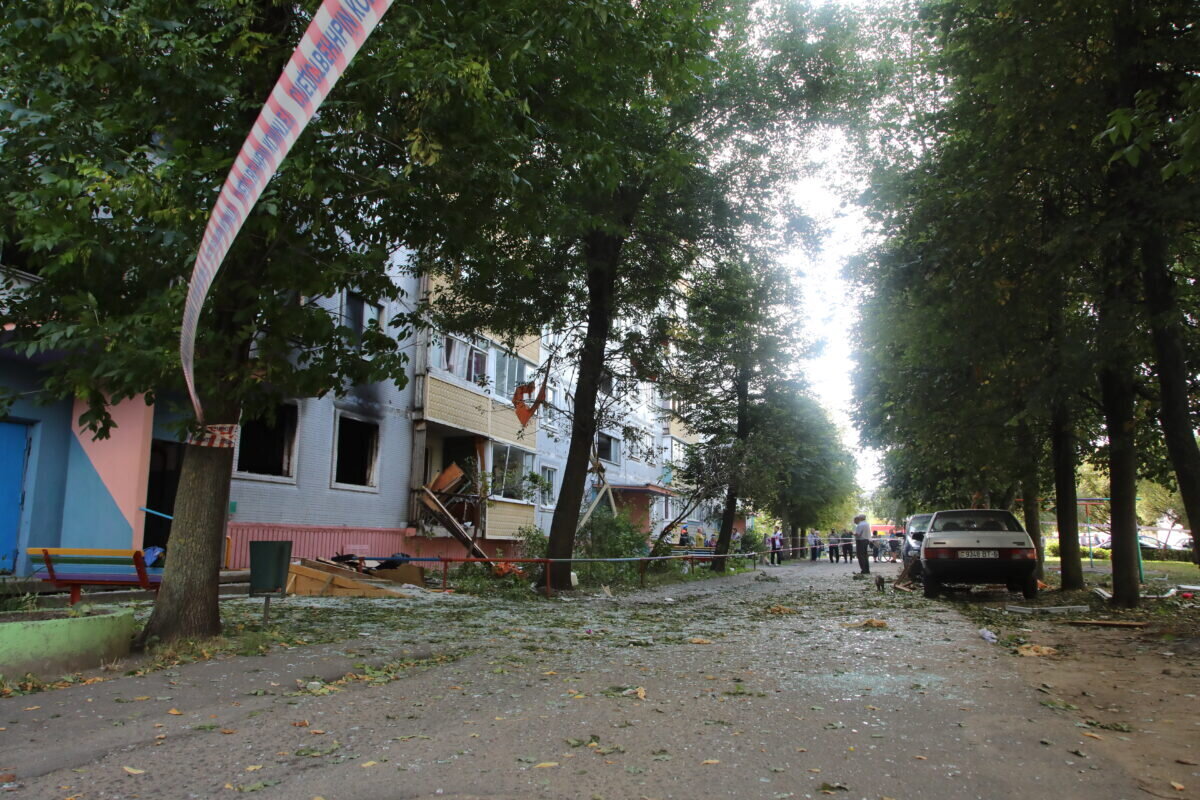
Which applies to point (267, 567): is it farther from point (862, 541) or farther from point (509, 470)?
point (862, 541)

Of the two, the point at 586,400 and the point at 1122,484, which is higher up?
the point at 586,400

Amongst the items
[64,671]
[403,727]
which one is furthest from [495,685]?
[64,671]

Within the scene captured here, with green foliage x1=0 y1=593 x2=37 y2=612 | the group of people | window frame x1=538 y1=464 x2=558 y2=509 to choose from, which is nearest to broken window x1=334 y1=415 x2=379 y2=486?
window frame x1=538 y1=464 x2=558 y2=509

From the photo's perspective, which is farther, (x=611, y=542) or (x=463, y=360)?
(x=463, y=360)

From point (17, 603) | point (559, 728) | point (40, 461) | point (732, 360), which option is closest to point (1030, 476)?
point (732, 360)

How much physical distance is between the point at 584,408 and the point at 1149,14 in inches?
403

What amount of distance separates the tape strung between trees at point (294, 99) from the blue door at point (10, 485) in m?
9.10

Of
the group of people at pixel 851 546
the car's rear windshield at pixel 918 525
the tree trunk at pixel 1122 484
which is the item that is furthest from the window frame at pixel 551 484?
the tree trunk at pixel 1122 484

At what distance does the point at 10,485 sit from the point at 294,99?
10975mm

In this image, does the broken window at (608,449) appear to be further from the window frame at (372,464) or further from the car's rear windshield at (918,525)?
the window frame at (372,464)

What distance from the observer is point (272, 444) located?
1709cm

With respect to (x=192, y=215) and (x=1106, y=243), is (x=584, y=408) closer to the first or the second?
(x=1106, y=243)

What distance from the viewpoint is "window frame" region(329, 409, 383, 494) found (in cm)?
1830

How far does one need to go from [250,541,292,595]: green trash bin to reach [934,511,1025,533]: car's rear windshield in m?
12.6
